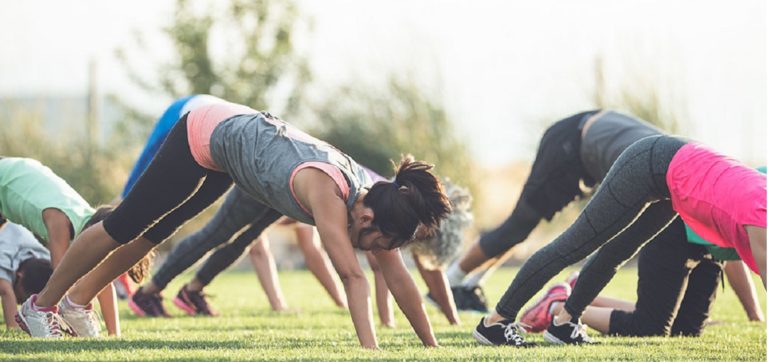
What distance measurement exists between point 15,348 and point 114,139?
17244 mm

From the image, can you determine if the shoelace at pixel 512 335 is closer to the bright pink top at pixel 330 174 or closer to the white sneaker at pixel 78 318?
the bright pink top at pixel 330 174

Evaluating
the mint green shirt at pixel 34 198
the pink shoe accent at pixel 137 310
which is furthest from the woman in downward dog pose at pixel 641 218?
the pink shoe accent at pixel 137 310

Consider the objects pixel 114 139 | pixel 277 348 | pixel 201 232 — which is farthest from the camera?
pixel 114 139

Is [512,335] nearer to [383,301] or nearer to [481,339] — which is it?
[481,339]

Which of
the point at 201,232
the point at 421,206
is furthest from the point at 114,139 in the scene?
the point at 421,206

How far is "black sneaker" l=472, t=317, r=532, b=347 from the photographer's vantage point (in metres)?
5.57

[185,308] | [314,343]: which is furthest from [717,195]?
[185,308]

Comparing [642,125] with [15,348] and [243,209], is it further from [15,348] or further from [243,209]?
[15,348]

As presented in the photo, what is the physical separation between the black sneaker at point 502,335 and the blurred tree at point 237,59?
1824cm

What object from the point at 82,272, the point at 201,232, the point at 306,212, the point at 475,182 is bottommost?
the point at 475,182

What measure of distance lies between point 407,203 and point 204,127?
109 cm

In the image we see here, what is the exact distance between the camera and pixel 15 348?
5.05 m

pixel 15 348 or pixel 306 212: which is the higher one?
pixel 306 212

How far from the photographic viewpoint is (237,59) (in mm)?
24094
